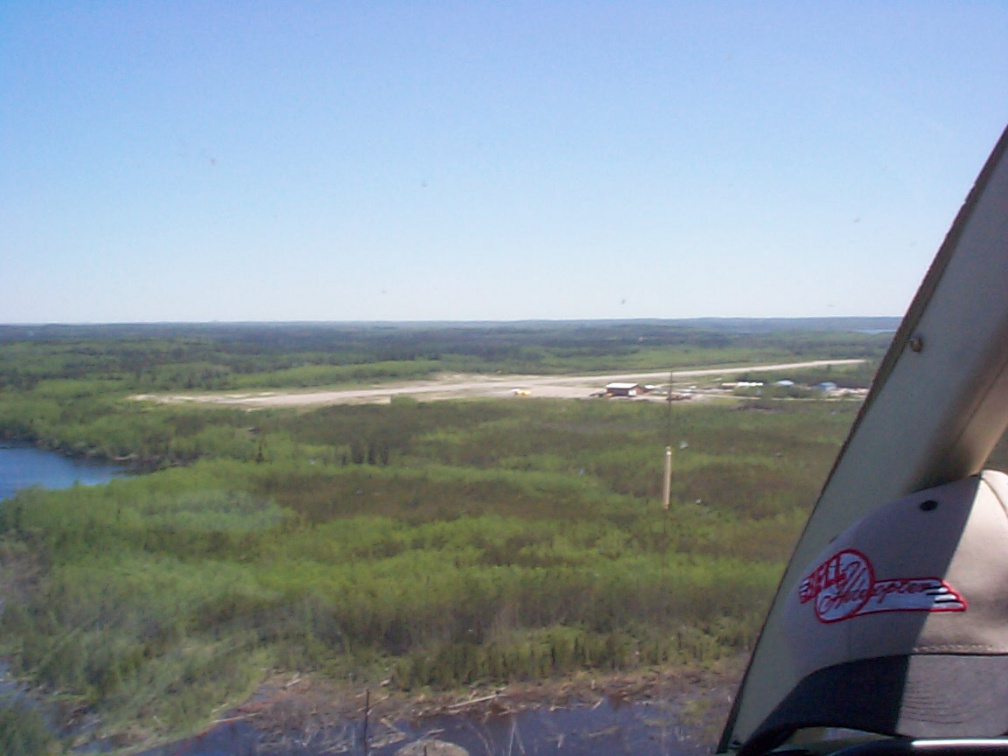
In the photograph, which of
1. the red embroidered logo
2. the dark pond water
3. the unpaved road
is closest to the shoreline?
the dark pond water

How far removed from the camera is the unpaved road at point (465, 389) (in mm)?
9203

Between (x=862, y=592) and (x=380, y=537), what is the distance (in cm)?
463

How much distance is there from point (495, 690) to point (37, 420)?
15.2ft

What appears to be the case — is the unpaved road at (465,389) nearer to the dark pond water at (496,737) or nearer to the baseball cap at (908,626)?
the dark pond water at (496,737)

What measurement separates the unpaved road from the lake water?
2003 mm

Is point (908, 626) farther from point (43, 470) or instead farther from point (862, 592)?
point (43, 470)

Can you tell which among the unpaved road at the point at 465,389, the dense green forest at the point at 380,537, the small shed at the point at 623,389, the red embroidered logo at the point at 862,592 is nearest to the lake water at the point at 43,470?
the dense green forest at the point at 380,537

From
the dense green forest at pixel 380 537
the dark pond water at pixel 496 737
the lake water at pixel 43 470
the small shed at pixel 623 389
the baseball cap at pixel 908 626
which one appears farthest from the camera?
the small shed at pixel 623 389

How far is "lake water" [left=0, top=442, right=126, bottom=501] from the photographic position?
614 centimetres

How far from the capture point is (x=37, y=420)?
7113mm

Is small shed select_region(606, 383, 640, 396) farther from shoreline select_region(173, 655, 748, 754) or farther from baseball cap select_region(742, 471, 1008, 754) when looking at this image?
baseball cap select_region(742, 471, 1008, 754)

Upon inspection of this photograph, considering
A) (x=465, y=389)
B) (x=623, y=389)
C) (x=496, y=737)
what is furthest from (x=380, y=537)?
(x=465, y=389)

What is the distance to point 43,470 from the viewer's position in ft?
21.1

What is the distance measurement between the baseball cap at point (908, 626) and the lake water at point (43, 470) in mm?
5428
